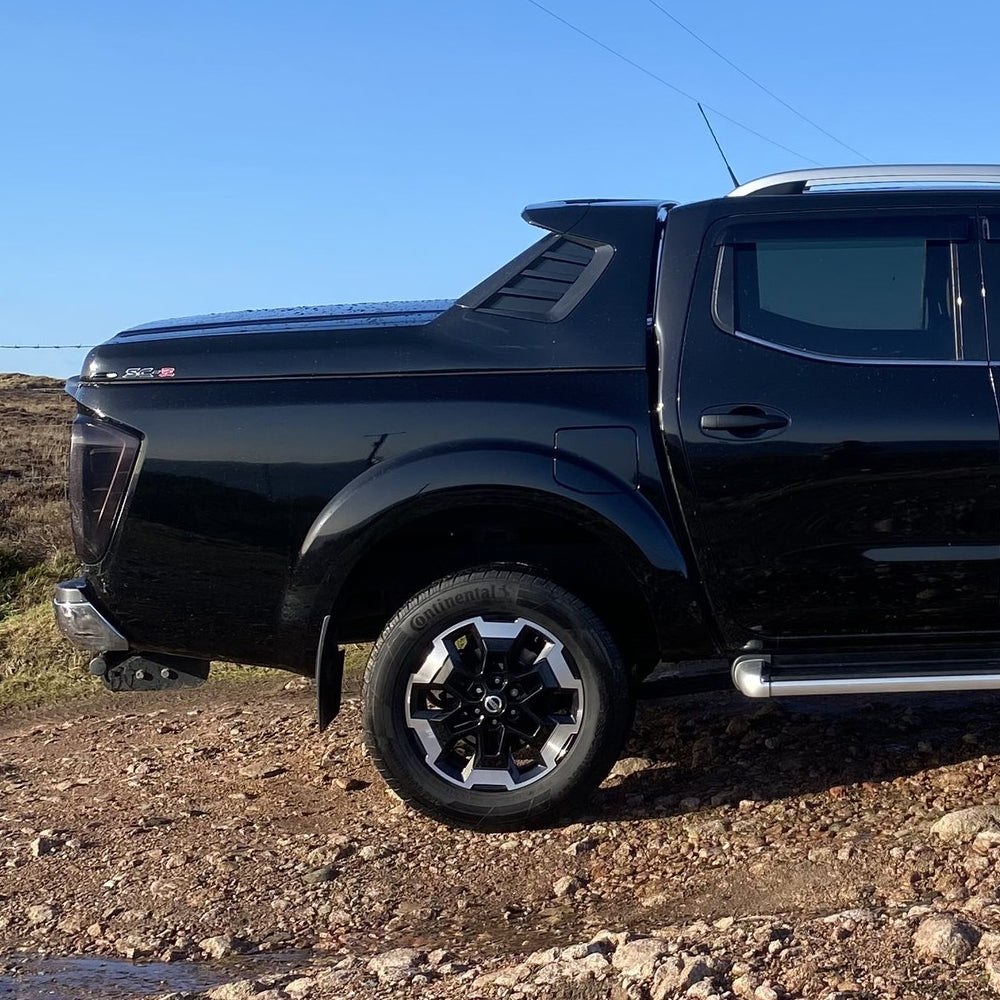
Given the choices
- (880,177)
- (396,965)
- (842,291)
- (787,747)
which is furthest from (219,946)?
(880,177)

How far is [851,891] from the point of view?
3.46 m

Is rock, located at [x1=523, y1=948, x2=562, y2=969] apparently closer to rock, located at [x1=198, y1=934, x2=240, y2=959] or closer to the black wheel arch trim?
rock, located at [x1=198, y1=934, x2=240, y2=959]

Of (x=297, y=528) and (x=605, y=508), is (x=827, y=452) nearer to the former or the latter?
(x=605, y=508)

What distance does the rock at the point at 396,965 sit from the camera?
9.95 feet

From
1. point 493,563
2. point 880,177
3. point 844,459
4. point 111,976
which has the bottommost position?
point 111,976

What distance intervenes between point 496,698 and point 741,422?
1.18 meters

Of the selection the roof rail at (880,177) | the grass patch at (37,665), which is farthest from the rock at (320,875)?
the grass patch at (37,665)

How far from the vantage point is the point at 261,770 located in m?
4.93

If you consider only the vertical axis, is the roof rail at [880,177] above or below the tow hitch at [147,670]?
above

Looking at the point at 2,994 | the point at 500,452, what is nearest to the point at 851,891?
the point at 500,452

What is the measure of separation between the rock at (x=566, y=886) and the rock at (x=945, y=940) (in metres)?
1.06

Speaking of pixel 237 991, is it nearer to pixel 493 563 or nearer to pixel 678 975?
pixel 678 975

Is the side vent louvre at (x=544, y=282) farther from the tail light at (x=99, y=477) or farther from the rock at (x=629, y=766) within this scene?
the rock at (x=629, y=766)

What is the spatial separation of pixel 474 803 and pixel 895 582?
152 centimetres
